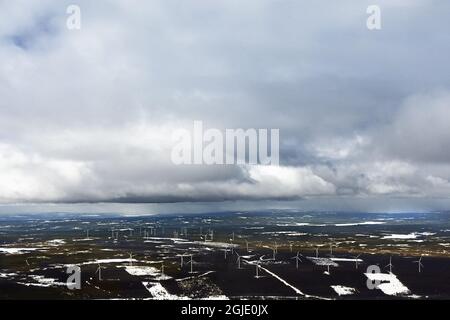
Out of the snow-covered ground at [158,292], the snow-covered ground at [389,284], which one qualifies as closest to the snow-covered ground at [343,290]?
the snow-covered ground at [389,284]

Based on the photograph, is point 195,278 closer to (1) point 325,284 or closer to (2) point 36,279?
(1) point 325,284

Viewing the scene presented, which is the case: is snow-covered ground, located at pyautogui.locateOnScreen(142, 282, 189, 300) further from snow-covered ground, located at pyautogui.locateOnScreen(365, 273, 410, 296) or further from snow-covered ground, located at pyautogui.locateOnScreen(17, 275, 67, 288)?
snow-covered ground, located at pyautogui.locateOnScreen(365, 273, 410, 296)

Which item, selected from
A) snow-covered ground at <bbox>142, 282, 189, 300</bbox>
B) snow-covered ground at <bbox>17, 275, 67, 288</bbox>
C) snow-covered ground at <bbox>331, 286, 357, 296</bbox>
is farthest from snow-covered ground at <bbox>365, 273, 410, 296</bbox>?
Result: snow-covered ground at <bbox>17, 275, 67, 288</bbox>

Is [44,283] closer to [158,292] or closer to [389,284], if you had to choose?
[158,292]

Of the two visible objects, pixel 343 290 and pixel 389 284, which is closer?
pixel 343 290

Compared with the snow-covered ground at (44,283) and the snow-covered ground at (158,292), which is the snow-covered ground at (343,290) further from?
the snow-covered ground at (44,283)

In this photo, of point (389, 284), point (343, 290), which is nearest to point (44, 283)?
point (343, 290)

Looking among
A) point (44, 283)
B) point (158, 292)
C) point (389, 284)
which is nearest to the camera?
point (158, 292)

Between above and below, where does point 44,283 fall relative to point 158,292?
below

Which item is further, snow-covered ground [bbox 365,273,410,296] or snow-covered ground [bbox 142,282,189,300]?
snow-covered ground [bbox 365,273,410,296]

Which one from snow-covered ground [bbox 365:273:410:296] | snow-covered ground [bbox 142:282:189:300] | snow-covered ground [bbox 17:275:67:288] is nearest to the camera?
snow-covered ground [bbox 142:282:189:300]
